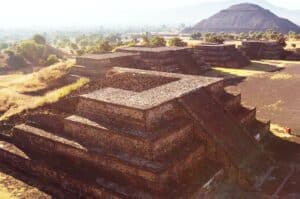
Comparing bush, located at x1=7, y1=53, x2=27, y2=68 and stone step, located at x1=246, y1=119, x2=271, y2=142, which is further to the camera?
bush, located at x1=7, y1=53, x2=27, y2=68

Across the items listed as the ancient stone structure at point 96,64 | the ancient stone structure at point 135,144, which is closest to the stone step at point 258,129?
the ancient stone structure at point 135,144

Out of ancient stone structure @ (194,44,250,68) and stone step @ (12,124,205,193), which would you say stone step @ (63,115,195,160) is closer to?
Answer: stone step @ (12,124,205,193)

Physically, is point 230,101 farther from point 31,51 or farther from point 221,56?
point 31,51

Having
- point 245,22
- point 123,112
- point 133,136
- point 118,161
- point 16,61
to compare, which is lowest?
point 16,61

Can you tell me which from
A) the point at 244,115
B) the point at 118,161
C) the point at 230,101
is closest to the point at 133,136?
the point at 118,161

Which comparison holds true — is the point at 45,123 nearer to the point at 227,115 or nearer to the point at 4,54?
the point at 227,115

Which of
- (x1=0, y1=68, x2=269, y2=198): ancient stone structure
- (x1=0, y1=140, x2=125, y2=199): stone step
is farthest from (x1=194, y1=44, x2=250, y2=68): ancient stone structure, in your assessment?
(x1=0, y1=140, x2=125, y2=199): stone step
